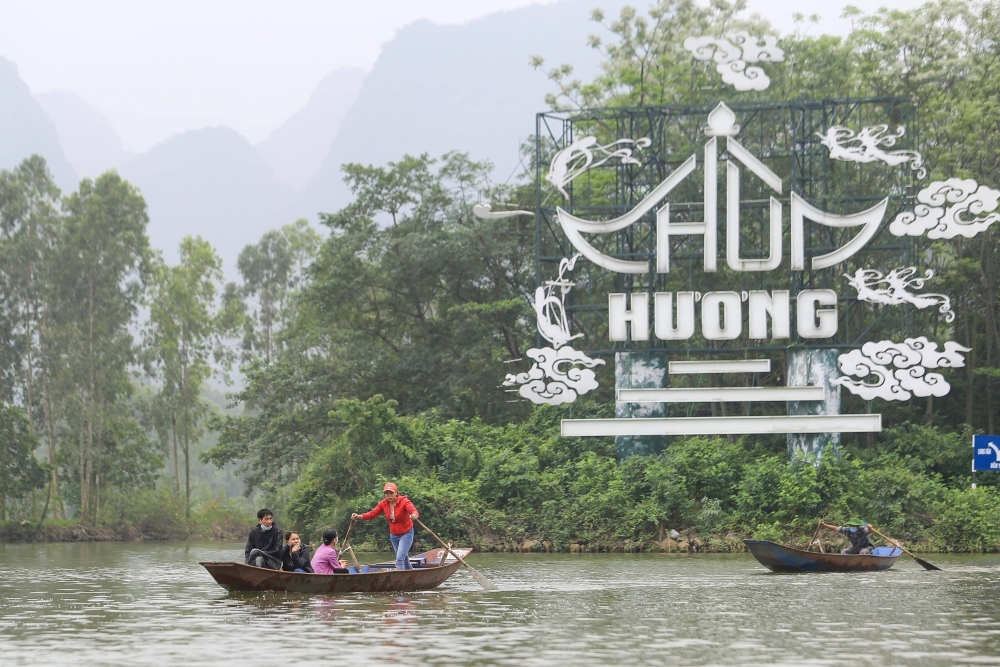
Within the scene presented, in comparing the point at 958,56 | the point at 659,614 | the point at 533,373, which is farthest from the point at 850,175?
the point at 659,614

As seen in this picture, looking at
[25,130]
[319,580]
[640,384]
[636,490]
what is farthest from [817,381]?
[25,130]

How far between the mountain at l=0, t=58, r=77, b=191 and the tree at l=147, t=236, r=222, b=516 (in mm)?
132020

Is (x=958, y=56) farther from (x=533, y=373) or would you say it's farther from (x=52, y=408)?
(x=52, y=408)

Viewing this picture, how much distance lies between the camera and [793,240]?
33.0m

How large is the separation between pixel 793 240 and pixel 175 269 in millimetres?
29918

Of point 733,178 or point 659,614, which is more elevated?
point 733,178

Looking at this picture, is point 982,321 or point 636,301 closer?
point 636,301

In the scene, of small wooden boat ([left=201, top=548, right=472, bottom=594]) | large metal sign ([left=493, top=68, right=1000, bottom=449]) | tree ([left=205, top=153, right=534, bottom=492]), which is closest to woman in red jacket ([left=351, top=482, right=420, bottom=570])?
small wooden boat ([left=201, top=548, right=472, bottom=594])

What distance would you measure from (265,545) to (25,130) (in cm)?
18153

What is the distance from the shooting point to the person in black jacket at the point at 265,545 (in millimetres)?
18797

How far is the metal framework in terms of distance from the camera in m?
34.0

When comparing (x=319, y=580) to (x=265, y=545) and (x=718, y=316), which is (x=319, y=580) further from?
(x=718, y=316)

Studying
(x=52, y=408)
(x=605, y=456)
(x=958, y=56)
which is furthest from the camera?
(x=52, y=408)

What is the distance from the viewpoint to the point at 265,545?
19.0 m
